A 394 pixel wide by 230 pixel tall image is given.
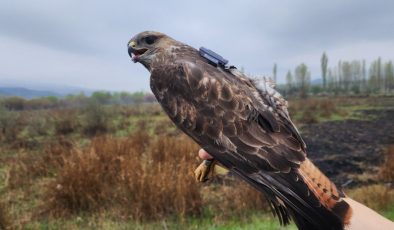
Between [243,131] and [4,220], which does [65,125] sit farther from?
[243,131]

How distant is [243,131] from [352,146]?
14872 mm

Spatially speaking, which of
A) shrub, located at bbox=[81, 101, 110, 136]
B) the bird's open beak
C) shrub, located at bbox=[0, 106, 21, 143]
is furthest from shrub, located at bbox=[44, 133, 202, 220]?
shrub, located at bbox=[81, 101, 110, 136]

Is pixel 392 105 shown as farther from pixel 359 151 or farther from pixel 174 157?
pixel 174 157

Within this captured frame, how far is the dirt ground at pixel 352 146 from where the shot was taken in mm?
11974

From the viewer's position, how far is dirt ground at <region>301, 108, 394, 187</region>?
39.3 ft

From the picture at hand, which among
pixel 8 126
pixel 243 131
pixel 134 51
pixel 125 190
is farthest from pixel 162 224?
pixel 8 126

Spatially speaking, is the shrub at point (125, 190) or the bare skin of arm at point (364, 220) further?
the shrub at point (125, 190)

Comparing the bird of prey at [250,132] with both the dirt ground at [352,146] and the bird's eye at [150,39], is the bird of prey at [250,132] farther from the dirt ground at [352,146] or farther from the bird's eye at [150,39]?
the dirt ground at [352,146]

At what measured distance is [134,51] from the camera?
4.02m

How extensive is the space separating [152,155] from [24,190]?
3.51 m

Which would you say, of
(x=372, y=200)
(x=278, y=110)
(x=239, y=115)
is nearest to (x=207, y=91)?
(x=239, y=115)

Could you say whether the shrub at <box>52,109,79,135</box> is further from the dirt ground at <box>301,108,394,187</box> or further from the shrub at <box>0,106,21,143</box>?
the dirt ground at <box>301,108,394,187</box>

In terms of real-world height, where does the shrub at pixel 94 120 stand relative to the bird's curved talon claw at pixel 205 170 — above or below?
below

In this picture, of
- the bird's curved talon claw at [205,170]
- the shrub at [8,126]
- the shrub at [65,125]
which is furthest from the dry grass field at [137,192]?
the shrub at [65,125]
